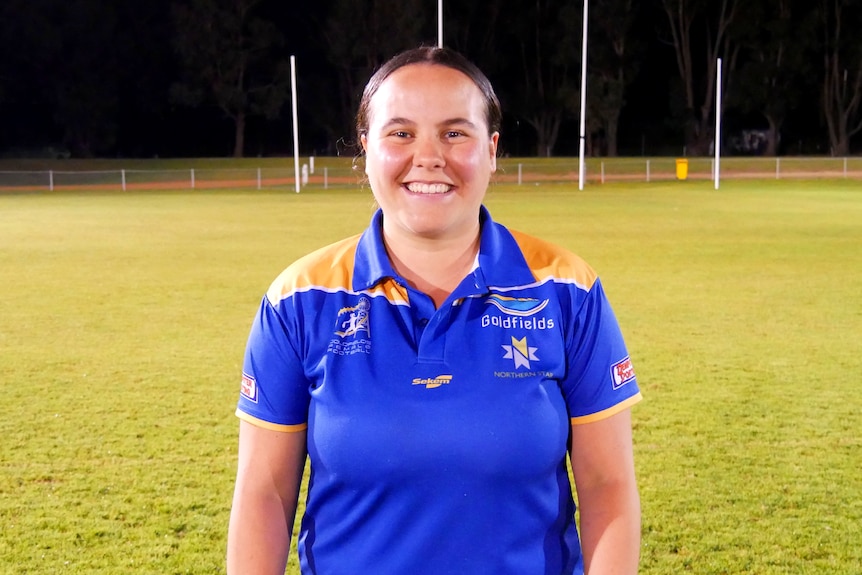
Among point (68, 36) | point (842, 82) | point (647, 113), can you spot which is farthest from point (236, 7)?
point (842, 82)

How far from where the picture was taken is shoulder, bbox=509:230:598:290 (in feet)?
6.82

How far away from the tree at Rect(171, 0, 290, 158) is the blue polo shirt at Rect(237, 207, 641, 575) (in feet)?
179

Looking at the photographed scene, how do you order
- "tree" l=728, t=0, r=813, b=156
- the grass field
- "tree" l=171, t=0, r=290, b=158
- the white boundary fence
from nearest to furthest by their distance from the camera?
the grass field, the white boundary fence, "tree" l=171, t=0, r=290, b=158, "tree" l=728, t=0, r=813, b=156

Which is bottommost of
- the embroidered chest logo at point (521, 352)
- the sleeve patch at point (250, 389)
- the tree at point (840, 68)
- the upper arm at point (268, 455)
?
the upper arm at point (268, 455)

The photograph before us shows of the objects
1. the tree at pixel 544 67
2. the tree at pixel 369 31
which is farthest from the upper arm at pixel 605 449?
the tree at pixel 544 67

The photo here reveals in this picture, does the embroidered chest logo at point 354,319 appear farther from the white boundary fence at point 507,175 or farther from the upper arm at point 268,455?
the white boundary fence at point 507,175

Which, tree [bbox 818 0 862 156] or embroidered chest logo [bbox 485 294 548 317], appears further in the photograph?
tree [bbox 818 0 862 156]

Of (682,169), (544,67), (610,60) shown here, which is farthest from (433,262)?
(544,67)

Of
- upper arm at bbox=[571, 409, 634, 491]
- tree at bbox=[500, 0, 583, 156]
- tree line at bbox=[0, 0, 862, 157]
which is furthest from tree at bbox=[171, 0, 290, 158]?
upper arm at bbox=[571, 409, 634, 491]

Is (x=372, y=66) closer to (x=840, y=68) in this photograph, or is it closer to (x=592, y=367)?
(x=840, y=68)

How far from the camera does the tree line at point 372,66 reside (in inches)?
2156

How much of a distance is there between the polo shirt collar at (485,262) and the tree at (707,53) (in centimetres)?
5874

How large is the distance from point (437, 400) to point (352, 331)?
0.22m

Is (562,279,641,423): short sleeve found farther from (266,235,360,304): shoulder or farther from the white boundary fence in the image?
the white boundary fence
